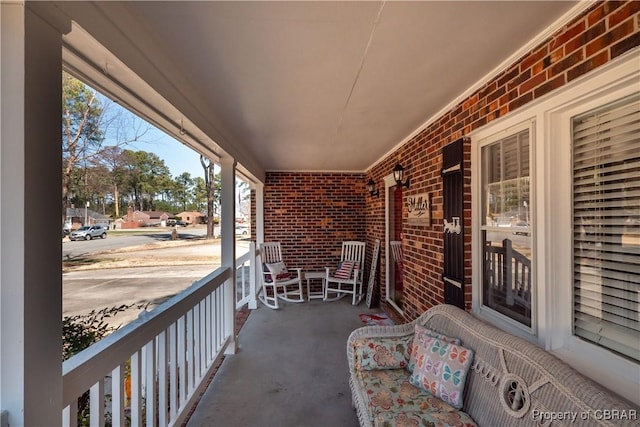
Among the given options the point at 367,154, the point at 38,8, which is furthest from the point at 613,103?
the point at 367,154

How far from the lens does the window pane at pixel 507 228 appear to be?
5.99 feet

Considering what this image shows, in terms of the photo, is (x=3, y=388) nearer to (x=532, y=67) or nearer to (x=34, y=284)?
(x=34, y=284)

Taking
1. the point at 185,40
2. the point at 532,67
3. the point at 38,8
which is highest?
the point at 185,40

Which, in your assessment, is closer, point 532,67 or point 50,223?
point 50,223

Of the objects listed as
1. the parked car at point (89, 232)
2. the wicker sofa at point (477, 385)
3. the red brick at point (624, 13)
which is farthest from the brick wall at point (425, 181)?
the parked car at point (89, 232)

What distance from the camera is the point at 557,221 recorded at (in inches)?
61.7

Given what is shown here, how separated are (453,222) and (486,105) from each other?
0.91m

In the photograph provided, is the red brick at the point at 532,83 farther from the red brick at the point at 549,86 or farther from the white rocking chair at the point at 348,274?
the white rocking chair at the point at 348,274

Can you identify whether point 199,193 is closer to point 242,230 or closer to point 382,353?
point 382,353

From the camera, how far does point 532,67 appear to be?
159 cm

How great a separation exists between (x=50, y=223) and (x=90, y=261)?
0.74m

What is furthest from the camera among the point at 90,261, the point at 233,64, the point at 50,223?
the point at 233,64

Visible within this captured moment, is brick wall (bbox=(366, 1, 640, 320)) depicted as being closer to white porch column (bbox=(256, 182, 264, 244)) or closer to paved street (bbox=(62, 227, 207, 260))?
paved street (bbox=(62, 227, 207, 260))

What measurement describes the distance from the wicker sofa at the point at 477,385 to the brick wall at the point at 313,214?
371 cm
